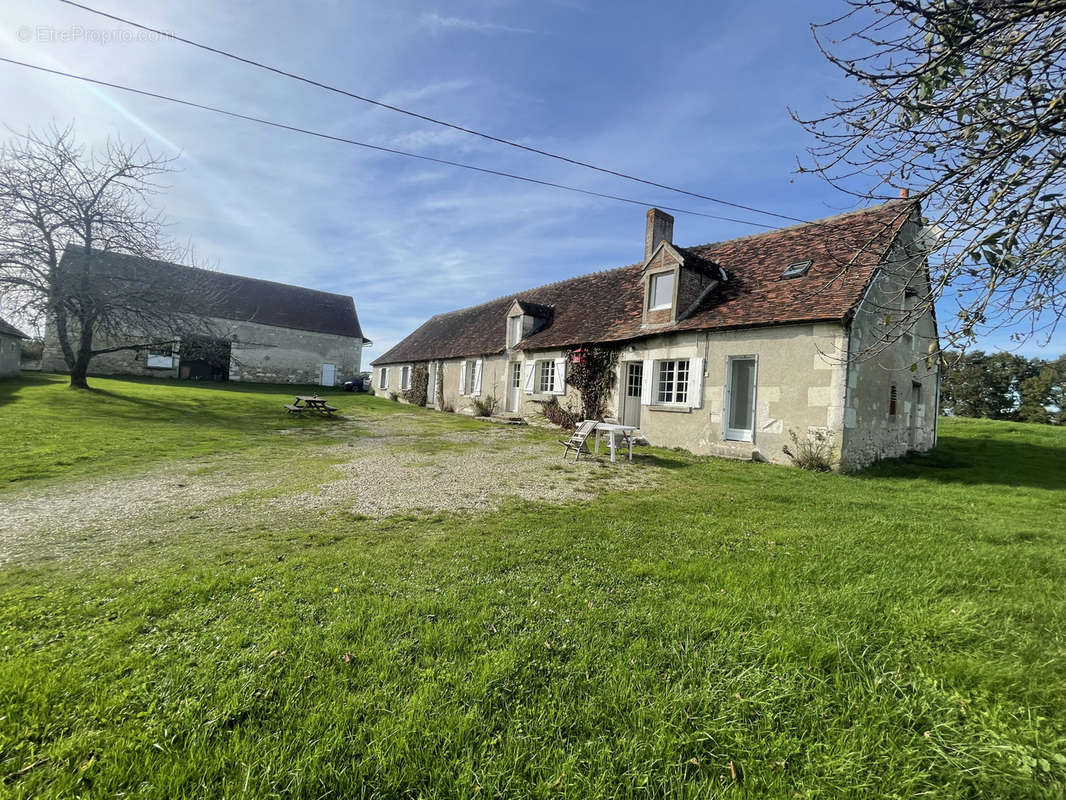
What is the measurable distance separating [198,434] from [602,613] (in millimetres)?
11943

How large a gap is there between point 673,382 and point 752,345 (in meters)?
2.30

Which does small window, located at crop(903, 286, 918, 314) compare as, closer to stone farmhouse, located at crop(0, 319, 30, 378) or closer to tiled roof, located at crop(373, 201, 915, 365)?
tiled roof, located at crop(373, 201, 915, 365)

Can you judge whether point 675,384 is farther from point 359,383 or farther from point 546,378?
point 359,383

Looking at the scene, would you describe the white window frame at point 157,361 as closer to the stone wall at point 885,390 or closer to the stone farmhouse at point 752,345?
the stone farmhouse at point 752,345

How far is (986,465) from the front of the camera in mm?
10430

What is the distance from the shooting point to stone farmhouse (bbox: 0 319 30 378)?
20.4 meters

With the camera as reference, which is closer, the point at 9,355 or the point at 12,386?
the point at 12,386

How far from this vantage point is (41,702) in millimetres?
1974

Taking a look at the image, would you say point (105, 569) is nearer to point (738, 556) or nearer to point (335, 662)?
point (335, 662)

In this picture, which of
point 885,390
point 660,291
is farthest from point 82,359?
point 885,390

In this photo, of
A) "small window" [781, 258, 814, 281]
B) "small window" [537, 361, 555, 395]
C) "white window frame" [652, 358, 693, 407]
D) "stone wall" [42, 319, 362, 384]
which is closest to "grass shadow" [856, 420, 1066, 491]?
"white window frame" [652, 358, 693, 407]

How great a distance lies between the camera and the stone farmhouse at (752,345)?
9.06 m

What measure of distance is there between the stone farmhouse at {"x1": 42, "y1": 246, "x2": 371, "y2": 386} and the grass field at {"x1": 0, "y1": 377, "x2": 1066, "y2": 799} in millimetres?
25035

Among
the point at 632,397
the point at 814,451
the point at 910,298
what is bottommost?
the point at 814,451
